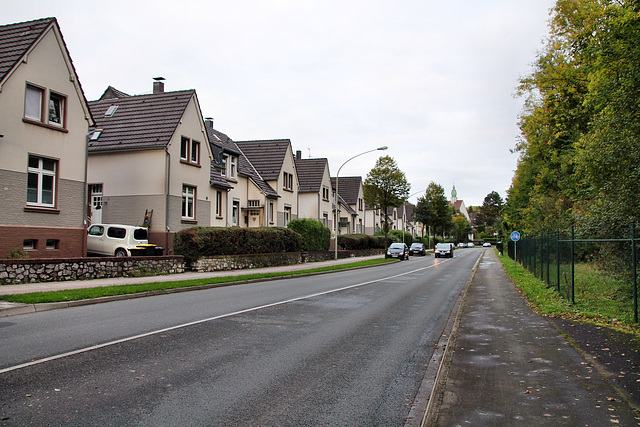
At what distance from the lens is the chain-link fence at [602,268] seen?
9641 millimetres

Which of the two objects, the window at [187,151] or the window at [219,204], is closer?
the window at [187,151]

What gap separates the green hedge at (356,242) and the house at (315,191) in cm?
238

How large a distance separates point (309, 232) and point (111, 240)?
16.5 m

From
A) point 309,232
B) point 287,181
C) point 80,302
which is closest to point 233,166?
point 309,232

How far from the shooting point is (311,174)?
162ft

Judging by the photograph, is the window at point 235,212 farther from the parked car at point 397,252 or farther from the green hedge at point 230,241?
the parked car at point 397,252

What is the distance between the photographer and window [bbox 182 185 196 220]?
1041 inches

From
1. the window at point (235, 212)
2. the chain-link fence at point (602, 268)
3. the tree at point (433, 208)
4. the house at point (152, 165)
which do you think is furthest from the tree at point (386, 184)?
the chain-link fence at point (602, 268)

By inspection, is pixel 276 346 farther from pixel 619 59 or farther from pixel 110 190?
pixel 110 190

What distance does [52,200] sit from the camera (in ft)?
61.2

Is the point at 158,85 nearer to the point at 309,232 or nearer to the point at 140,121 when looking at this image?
the point at 140,121

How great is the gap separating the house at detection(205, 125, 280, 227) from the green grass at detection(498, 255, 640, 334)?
2196 centimetres

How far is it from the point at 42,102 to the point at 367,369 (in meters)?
18.1

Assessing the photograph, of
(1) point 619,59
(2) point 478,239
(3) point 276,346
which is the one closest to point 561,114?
(1) point 619,59
